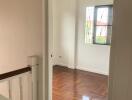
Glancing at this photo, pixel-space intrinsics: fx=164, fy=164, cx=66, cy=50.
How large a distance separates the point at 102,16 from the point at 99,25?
265 mm

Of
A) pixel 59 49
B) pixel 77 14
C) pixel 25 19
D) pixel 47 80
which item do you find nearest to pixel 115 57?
pixel 47 80

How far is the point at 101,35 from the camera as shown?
187 inches

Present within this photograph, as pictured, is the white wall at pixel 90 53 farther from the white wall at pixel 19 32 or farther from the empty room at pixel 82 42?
the white wall at pixel 19 32

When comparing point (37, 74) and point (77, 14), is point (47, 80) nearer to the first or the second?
point (37, 74)

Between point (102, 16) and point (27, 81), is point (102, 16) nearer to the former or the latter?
point (102, 16)

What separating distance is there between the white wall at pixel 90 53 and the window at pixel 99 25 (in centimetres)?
12

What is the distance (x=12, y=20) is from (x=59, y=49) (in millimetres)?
3113

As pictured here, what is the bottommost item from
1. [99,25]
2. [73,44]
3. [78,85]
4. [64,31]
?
[78,85]

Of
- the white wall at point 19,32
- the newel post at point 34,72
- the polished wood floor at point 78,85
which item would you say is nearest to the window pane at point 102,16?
the polished wood floor at point 78,85

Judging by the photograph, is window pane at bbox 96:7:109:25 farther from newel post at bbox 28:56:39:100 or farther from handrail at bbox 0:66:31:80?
handrail at bbox 0:66:31:80

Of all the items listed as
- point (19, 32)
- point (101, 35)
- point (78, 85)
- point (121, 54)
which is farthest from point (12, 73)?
point (101, 35)

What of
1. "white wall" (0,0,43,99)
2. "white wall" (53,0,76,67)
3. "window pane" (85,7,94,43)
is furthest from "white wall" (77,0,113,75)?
"white wall" (0,0,43,99)

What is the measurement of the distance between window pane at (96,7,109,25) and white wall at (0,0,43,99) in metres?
2.84

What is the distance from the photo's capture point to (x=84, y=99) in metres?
3.17
